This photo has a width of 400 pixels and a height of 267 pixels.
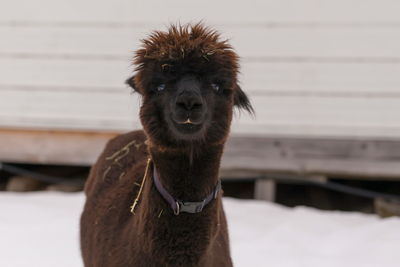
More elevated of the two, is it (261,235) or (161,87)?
(161,87)

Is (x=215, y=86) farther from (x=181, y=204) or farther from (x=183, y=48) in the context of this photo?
(x=181, y=204)

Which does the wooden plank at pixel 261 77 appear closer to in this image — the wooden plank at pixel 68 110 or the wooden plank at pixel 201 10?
the wooden plank at pixel 68 110

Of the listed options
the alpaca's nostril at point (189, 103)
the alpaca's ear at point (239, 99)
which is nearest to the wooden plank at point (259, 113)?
the alpaca's ear at point (239, 99)

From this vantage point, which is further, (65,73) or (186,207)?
(65,73)

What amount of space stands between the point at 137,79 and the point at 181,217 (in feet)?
2.04

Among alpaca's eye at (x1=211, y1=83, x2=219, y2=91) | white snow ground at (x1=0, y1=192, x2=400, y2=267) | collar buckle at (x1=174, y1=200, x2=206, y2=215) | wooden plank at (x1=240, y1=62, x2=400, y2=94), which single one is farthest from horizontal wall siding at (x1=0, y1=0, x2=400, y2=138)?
collar buckle at (x1=174, y1=200, x2=206, y2=215)

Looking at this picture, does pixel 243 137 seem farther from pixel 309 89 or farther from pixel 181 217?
pixel 181 217

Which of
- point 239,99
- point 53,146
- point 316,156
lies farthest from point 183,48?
point 53,146

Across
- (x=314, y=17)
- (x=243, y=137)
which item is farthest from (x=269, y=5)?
(x=243, y=137)

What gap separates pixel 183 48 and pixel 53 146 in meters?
4.11

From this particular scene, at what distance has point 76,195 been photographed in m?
6.02

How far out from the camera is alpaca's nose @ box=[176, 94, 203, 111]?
81.7 inches

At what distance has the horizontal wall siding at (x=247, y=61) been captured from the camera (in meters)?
5.45

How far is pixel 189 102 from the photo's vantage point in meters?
2.09
